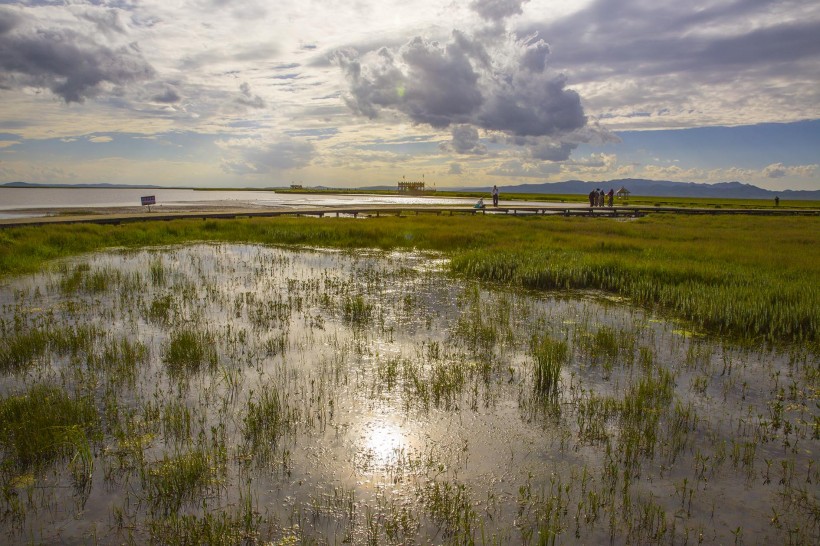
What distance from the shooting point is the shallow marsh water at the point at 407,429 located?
15.3 feet

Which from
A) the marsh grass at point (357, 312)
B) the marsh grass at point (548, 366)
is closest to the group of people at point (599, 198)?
the marsh grass at point (357, 312)

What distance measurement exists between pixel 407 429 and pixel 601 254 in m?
16.5

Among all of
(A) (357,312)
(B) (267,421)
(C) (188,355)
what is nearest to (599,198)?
(A) (357,312)

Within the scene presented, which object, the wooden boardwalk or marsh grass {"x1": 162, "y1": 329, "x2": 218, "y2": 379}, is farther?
the wooden boardwalk

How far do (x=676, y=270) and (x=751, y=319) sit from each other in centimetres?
542

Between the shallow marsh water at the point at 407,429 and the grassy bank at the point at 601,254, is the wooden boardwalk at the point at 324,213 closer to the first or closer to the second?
the grassy bank at the point at 601,254

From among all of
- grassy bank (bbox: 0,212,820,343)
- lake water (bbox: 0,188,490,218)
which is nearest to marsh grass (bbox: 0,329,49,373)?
grassy bank (bbox: 0,212,820,343)

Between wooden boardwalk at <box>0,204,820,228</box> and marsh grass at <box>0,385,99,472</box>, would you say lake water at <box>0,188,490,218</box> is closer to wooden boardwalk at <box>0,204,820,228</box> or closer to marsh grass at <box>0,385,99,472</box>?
wooden boardwalk at <box>0,204,820,228</box>

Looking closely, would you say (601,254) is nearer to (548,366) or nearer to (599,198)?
(548,366)

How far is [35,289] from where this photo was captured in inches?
559

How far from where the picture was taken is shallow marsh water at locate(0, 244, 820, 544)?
465 cm

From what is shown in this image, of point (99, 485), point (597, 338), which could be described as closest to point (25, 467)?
point (99, 485)

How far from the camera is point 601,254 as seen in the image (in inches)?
804

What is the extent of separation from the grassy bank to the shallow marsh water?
183 cm
